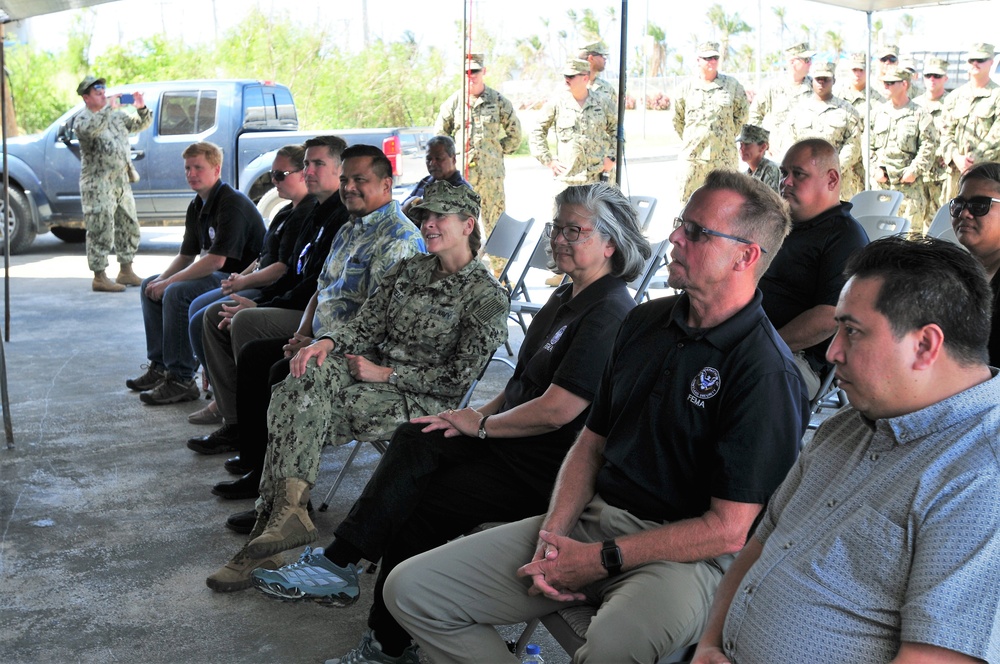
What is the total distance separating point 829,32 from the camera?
32.9m

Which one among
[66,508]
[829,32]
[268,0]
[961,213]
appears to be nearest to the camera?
[961,213]

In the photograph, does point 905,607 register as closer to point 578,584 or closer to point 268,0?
point 578,584

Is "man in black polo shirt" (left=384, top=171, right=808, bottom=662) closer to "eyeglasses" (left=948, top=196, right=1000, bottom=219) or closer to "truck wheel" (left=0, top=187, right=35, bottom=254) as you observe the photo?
"eyeglasses" (left=948, top=196, right=1000, bottom=219)

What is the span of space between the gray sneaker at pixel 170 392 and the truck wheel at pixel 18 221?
6335 mm

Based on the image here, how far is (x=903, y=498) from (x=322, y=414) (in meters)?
2.20

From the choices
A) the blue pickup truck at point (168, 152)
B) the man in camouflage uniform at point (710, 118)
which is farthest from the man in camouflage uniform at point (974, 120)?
the blue pickup truck at point (168, 152)

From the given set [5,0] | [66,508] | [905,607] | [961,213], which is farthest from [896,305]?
[5,0]

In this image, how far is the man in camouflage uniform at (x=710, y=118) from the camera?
31.6ft

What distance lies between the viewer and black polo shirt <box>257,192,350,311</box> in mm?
4637

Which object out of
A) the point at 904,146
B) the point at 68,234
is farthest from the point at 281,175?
the point at 68,234

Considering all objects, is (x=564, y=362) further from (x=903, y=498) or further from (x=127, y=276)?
(x=127, y=276)

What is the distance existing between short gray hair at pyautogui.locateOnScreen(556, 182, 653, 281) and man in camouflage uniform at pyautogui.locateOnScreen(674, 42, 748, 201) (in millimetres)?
6937

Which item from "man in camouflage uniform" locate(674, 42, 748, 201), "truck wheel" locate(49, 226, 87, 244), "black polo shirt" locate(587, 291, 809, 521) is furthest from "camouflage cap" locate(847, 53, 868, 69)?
"black polo shirt" locate(587, 291, 809, 521)

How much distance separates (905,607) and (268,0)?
24.3 meters
